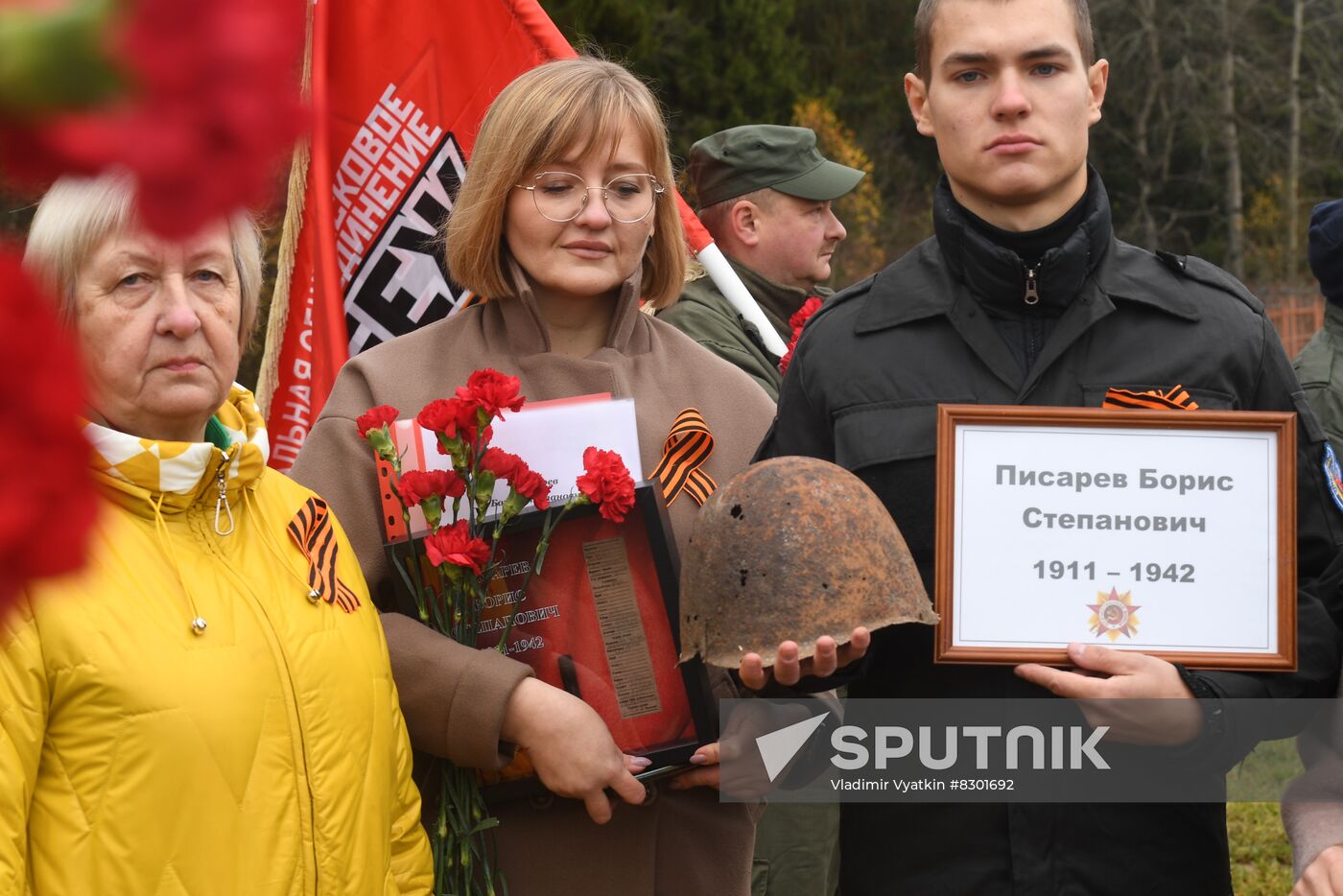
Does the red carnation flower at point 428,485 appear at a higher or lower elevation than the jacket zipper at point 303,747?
higher

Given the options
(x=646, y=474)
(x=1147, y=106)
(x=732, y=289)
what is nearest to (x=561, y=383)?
(x=646, y=474)

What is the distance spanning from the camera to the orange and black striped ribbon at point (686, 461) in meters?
3.07

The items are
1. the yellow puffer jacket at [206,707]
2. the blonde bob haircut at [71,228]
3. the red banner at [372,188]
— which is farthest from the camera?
the red banner at [372,188]

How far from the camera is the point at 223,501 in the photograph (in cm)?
262

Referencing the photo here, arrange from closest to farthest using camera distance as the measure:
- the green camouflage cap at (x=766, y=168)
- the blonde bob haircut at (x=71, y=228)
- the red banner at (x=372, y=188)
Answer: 1. the blonde bob haircut at (x=71, y=228)
2. the red banner at (x=372, y=188)
3. the green camouflage cap at (x=766, y=168)

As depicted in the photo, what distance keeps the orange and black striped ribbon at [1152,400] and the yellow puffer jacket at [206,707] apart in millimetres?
1455

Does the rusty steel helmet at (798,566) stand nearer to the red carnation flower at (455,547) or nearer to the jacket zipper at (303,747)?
the red carnation flower at (455,547)

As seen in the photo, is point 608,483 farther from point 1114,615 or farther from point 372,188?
point 372,188

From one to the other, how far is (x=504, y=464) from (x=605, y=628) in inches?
15.5

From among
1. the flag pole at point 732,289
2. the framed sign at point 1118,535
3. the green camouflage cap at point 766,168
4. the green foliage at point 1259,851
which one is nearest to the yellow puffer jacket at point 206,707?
the framed sign at point 1118,535

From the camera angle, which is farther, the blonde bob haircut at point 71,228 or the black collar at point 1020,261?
the black collar at point 1020,261

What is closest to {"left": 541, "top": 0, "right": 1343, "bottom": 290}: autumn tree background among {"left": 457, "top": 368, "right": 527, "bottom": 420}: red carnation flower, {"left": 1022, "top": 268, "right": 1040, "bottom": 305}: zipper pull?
{"left": 1022, "top": 268, "right": 1040, "bottom": 305}: zipper pull

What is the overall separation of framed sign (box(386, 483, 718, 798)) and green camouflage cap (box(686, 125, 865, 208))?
13.6 feet

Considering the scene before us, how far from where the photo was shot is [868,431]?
9.34 ft
